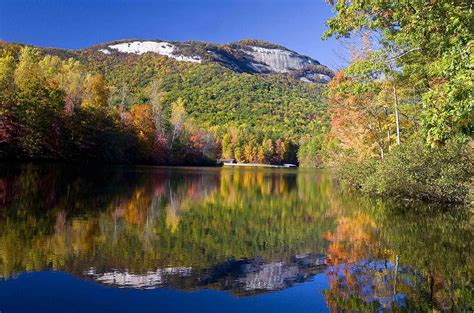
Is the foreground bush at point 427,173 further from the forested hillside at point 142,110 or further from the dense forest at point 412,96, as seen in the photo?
the forested hillside at point 142,110

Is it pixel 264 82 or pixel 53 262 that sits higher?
pixel 264 82

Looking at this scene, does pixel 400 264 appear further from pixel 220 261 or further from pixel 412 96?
pixel 412 96

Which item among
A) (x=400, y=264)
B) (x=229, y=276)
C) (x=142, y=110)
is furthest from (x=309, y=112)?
(x=229, y=276)

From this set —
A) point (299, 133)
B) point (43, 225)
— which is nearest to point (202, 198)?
point (43, 225)

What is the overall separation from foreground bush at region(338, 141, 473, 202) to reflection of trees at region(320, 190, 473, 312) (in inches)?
125

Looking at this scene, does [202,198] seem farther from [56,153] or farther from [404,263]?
[56,153]

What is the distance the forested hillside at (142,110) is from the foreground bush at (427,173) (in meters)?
33.8

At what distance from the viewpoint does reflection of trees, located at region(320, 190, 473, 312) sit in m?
6.22

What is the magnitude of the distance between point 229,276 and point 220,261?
0.96m

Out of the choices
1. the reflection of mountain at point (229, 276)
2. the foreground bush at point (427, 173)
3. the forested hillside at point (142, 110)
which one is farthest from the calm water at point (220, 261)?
the forested hillside at point (142, 110)

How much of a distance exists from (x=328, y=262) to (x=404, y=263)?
140 centimetres

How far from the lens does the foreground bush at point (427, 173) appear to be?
1750 centimetres

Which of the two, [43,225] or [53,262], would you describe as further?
[43,225]

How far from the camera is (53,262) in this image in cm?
729
